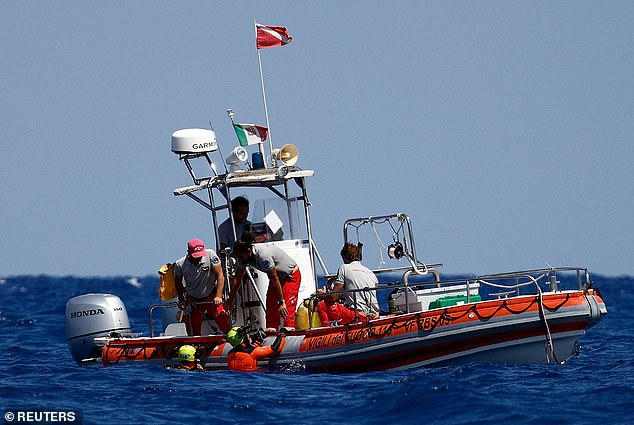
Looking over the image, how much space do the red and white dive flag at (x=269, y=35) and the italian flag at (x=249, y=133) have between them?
1396 millimetres

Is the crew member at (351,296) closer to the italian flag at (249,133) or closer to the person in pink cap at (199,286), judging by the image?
the person in pink cap at (199,286)

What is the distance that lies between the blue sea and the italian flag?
129 inches

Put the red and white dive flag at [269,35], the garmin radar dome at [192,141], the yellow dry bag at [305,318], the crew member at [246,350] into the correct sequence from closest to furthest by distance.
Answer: the crew member at [246,350] < the yellow dry bag at [305,318] < the garmin radar dome at [192,141] < the red and white dive flag at [269,35]

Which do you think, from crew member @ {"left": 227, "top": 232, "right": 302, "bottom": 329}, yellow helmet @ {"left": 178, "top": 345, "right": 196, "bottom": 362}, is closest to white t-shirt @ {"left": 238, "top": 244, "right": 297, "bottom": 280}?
crew member @ {"left": 227, "top": 232, "right": 302, "bottom": 329}

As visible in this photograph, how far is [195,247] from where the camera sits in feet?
48.8

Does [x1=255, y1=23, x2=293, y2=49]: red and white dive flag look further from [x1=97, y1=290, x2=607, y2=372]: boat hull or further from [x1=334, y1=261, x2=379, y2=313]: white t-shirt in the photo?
[x1=97, y1=290, x2=607, y2=372]: boat hull

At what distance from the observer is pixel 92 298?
53.9ft

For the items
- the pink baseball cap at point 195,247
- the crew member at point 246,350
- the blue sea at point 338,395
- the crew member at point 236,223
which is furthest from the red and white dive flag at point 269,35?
the blue sea at point 338,395

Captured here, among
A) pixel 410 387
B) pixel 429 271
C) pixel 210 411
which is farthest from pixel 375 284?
pixel 210 411

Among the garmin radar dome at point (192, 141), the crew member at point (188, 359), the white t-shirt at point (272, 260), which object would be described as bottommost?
the crew member at point (188, 359)

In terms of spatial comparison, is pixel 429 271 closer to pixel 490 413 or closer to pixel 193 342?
pixel 193 342

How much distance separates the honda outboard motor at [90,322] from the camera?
642 inches

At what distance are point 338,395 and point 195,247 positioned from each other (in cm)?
352

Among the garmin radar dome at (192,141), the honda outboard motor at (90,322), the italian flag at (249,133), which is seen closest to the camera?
the garmin radar dome at (192,141)
